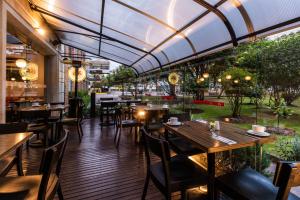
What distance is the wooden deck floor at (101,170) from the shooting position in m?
2.37

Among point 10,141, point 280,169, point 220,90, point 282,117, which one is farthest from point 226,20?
point 220,90

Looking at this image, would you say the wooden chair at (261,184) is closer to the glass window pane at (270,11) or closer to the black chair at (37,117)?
the glass window pane at (270,11)

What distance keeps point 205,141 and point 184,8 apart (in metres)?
2.21

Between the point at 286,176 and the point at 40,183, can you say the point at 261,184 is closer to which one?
the point at 286,176

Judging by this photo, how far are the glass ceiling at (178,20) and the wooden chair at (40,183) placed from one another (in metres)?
2.69

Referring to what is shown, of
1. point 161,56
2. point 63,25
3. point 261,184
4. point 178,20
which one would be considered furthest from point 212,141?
point 63,25

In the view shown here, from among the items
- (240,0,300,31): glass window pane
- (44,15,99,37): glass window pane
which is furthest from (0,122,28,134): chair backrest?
(44,15,99,37): glass window pane

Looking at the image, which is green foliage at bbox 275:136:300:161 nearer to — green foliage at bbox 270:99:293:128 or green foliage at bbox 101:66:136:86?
green foliage at bbox 270:99:293:128

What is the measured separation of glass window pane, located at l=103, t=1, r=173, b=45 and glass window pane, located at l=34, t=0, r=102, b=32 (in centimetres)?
26

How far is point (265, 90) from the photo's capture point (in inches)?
112

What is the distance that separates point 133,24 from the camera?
13.9 feet

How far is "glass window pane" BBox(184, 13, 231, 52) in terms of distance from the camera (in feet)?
9.95

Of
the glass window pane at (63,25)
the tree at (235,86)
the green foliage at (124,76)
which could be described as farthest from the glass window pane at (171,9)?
the green foliage at (124,76)

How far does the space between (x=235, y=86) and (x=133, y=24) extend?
4.87m
